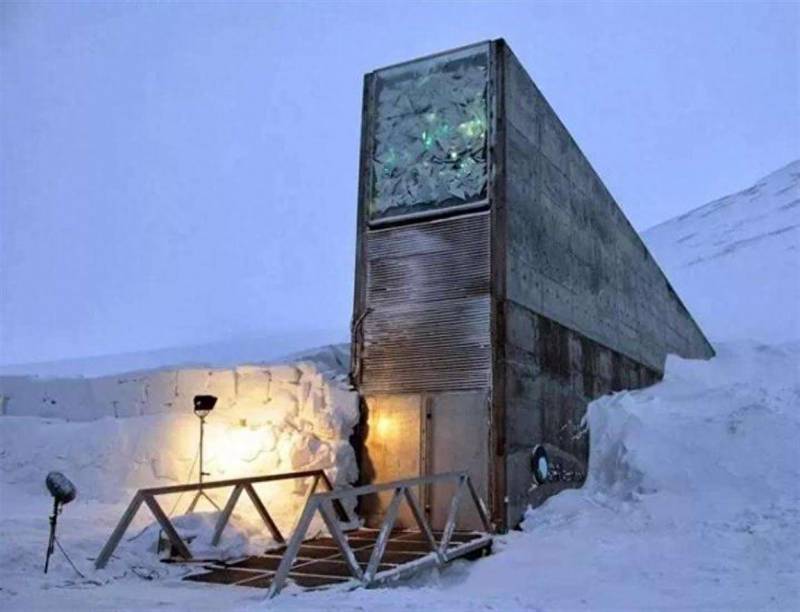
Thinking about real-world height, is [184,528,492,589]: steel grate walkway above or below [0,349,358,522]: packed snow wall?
below

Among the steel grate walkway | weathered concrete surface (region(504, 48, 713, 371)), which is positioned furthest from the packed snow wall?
weathered concrete surface (region(504, 48, 713, 371))

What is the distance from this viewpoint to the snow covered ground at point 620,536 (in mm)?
5902

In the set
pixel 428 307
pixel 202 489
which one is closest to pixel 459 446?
pixel 428 307

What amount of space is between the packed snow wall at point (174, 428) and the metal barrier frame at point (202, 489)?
1.54 ft

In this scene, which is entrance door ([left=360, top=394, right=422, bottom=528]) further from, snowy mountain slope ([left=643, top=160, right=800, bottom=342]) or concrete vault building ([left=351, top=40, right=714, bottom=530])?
snowy mountain slope ([left=643, top=160, right=800, bottom=342])

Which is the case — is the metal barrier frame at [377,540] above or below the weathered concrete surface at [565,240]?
below

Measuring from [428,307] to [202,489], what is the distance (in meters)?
4.00

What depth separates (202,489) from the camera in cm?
802

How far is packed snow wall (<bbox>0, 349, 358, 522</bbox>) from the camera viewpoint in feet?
32.9

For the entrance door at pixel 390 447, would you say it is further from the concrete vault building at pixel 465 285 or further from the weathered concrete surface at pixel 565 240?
the weathered concrete surface at pixel 565 240

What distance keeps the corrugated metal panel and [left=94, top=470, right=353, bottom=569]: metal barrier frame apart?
1823 millimetres

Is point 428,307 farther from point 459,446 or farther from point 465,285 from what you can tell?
point 459,446

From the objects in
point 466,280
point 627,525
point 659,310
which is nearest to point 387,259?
point 466,280

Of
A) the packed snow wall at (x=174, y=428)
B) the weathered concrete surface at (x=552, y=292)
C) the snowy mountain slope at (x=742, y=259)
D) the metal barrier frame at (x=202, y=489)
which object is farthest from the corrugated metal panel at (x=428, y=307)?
the snowy mountain slope at (x=742, y=259)
